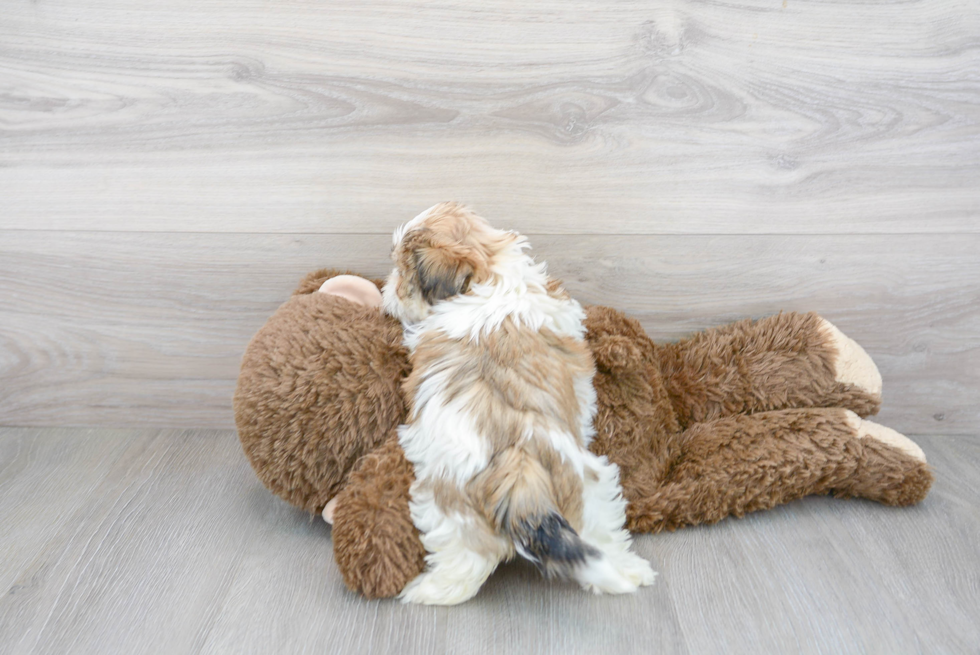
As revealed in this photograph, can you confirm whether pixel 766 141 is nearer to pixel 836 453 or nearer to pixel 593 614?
pixel 836 453

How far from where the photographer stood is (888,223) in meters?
1.32

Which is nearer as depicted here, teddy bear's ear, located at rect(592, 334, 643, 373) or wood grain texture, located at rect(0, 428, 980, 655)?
wood grain texture, located at rect(0, 428, 980, 655)

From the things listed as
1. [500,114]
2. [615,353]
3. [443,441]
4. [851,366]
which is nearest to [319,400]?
[443,441]

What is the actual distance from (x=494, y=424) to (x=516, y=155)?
1.78 feet

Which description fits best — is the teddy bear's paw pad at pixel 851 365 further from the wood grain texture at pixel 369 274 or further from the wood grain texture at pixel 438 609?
the wood grain texture at pixel 438 609

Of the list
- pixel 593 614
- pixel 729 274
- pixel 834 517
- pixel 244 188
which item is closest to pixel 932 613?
pixel 834 517

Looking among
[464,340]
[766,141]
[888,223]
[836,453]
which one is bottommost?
[836,453]

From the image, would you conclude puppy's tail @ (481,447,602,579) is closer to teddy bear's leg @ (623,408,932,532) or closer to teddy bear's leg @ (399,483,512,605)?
teddy bear's leg @ (399,483,512,605)

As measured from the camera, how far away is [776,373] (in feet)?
4.15

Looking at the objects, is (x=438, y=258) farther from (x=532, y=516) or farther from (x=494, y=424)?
(x=532, y=516)

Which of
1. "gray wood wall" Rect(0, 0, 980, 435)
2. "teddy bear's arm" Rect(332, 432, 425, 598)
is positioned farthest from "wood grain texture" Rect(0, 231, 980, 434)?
"teddy bear's arm" Rect(332, 432, 425, 598)

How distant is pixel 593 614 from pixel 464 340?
0.41 metres

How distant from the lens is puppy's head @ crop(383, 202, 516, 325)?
3.35 ft

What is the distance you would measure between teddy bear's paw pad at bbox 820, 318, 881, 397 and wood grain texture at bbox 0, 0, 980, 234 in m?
0.20
